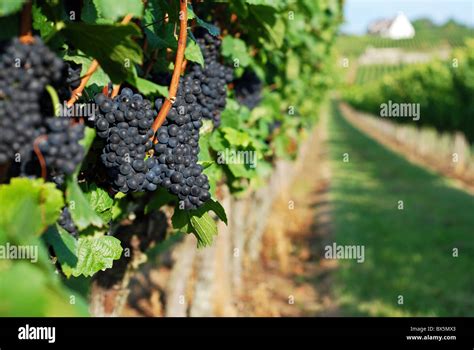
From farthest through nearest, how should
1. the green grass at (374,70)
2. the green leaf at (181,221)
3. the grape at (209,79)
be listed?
1. the green grass at (374,70)
2. the grape at (209,79)
3. the green leaf at (181,221)

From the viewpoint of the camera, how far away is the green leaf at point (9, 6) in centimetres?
131

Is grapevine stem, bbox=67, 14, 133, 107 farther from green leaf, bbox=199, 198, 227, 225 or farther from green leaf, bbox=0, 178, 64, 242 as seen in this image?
green leaf, bbox=199, 198, 227, 225

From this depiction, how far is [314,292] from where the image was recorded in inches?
384

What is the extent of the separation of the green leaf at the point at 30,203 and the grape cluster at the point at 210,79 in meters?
1.36

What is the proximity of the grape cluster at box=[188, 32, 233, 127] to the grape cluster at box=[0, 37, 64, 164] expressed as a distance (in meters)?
1.31

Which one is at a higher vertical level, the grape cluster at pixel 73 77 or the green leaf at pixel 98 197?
the grape cluster at pixel 73 77

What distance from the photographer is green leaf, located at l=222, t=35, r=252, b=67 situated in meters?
3.38

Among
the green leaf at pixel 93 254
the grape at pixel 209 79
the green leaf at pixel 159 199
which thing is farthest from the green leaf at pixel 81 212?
the green leaf at pixel 159 199

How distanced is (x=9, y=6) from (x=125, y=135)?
678 mm

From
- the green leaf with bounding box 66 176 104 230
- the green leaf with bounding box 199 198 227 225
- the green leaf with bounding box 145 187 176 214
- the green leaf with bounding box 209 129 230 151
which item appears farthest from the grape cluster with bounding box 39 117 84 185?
the green leaf with bounding box 209 129 230 151

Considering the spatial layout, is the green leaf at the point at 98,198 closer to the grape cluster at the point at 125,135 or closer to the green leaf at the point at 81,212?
the grape cluster at the point at 125,135
